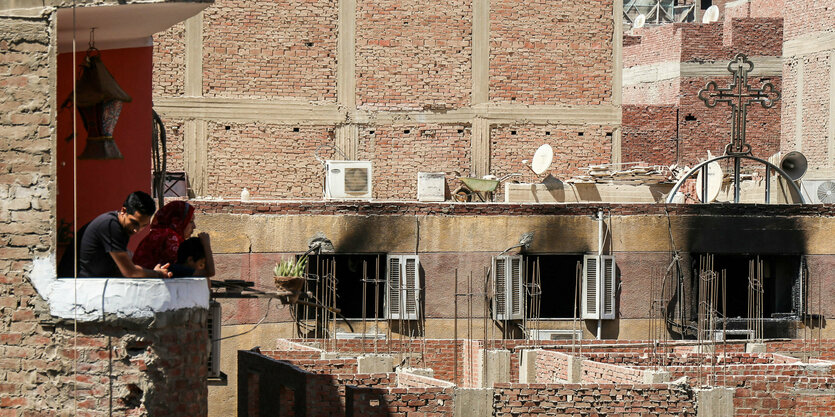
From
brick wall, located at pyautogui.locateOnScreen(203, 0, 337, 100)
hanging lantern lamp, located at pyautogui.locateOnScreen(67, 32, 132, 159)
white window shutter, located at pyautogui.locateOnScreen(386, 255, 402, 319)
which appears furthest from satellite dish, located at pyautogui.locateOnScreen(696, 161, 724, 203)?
hanging lantern lamp, located at pyautogui.locateOnScreen(67, 32, 132, 159)

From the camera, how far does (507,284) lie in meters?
25.1

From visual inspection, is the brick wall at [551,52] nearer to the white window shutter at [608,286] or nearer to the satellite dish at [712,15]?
the white window shutter at [608,286]

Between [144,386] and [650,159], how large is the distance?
107 feet

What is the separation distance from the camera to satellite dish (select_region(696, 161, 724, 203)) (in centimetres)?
2777

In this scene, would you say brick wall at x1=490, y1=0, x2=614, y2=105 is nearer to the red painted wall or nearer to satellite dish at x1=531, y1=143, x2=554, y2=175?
satellite dish at x1=531, y1=143, x2=554, y2=175

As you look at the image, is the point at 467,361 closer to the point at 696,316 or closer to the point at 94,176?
the point at 696,316

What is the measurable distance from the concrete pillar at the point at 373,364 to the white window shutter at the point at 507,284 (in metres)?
5.81

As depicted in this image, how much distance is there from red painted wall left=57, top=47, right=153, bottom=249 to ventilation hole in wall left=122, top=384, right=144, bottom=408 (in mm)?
3058

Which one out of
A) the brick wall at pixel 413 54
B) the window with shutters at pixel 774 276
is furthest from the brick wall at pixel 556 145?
the window with shutters at pixel 774 276

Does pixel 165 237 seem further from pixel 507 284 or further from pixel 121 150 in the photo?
pixel 507 284

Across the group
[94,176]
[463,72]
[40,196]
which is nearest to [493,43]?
[463,72]

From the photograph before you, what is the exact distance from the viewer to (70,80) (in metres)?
12.9

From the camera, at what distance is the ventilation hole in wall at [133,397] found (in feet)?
34.3

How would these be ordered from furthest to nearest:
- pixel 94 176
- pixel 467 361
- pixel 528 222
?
1. pixel 528 222
2. pixel 467 361
3. pixel 94 176
